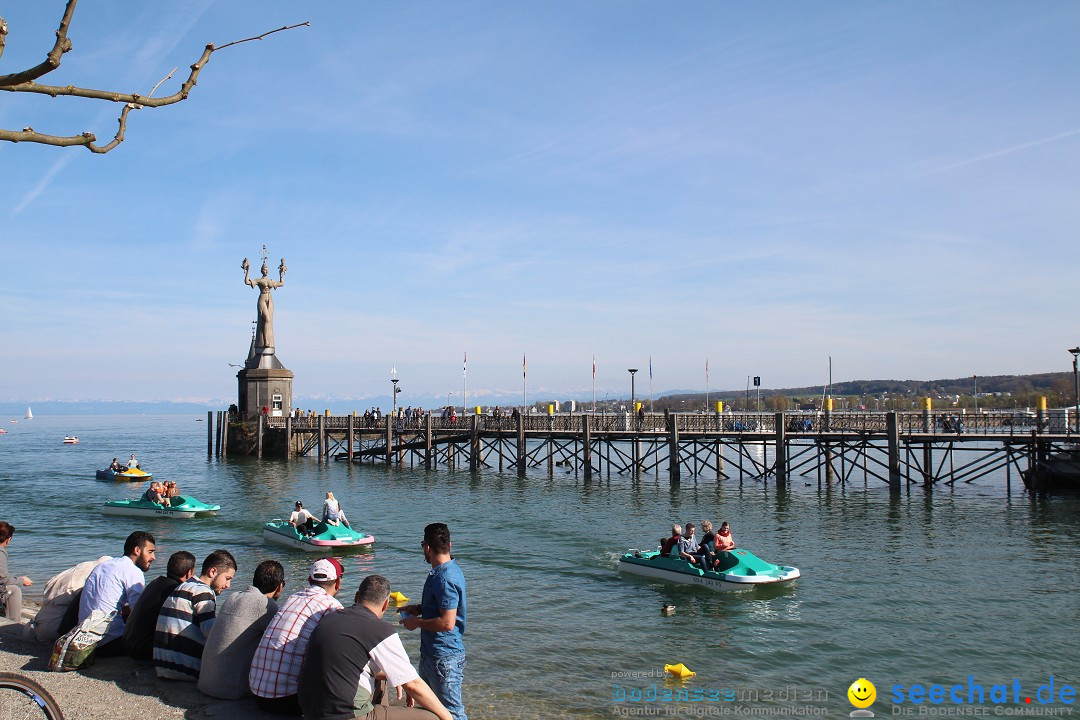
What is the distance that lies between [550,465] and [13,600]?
43.2 m

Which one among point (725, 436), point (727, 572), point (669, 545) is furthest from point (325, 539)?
point (725, 436)

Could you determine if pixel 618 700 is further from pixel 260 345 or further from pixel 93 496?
pixel 260 345

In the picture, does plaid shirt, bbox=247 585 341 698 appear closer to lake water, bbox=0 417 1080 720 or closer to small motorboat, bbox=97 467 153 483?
lake water, bbox=0 417 1080 720

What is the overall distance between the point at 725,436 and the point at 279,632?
134 ft

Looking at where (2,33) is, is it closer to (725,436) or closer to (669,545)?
(669,545)

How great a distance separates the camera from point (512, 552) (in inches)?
1022

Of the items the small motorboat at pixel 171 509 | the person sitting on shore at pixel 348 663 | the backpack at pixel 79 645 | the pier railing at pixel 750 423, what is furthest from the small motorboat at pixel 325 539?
the pier railing at pixel 750 423

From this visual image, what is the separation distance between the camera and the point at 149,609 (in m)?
9.68

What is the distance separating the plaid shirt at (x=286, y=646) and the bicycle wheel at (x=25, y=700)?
199cm

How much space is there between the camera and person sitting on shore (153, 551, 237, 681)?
9148 millimetres

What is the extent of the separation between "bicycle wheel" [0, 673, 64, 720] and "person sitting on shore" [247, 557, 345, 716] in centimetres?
199

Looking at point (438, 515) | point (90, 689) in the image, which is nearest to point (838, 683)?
point (90, 689)

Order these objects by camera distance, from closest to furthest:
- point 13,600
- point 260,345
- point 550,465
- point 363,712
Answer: point 363,712 < point 13,600 < point 550,465 < point 260,345

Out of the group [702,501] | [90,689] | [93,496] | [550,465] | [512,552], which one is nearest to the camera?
[90,689]
